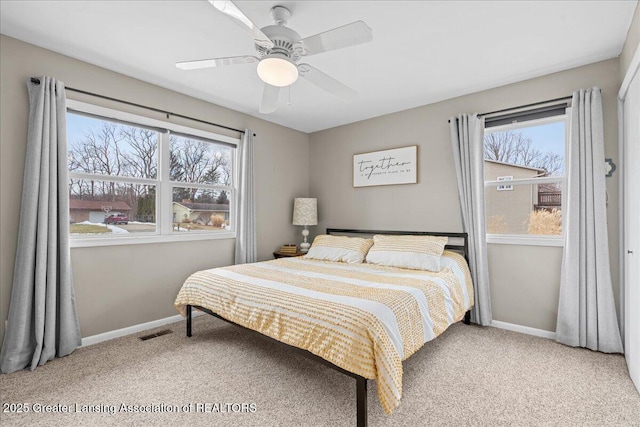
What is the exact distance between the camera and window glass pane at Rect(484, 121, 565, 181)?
310 centimetres

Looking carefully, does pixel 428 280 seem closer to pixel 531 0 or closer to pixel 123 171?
pixel 531 0

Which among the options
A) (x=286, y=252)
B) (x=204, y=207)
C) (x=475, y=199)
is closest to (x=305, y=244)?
(x=286, y=252)

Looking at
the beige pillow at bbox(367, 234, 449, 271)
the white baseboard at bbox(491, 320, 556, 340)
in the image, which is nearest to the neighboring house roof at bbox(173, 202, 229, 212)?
the beige pillow at bbox(367, 234, 449, 271)

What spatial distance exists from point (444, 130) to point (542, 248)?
1.60 meters

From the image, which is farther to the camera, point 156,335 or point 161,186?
point 161,186

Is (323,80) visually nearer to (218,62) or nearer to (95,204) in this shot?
(218,62)

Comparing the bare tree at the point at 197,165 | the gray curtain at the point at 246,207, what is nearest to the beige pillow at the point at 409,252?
the gray curtain at the point at 246,207

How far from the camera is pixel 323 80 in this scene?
2412 millimetres

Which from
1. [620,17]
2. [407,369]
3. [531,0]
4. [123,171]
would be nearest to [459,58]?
[531,0]

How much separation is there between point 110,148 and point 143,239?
37.0 inches

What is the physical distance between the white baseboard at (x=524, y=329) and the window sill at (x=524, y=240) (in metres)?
0.83

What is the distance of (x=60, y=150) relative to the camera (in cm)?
260

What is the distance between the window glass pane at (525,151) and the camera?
3096 millimetres

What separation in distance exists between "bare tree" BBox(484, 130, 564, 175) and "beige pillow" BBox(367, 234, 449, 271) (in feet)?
3.46
